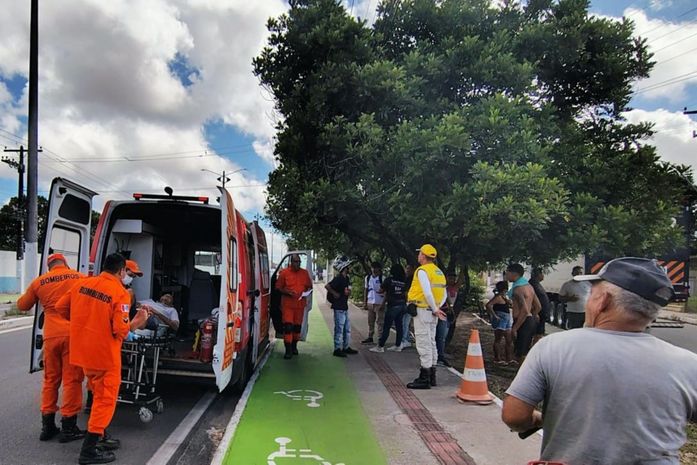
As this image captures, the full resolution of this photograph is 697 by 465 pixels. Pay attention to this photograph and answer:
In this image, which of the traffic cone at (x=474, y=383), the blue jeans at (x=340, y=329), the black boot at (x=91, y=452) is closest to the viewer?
the black boot at (x=91, y=452)

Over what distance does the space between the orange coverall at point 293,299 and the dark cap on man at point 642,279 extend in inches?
279

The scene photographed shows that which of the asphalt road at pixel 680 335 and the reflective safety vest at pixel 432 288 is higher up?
the reflective safety vest at pixel 432 288

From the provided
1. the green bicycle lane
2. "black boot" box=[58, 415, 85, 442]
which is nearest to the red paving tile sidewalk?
the green bicycle lane

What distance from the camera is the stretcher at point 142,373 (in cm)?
525

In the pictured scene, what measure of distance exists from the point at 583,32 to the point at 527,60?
39.3 inches

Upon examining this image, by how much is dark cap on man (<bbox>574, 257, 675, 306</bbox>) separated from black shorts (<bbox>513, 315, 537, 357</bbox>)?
705cm

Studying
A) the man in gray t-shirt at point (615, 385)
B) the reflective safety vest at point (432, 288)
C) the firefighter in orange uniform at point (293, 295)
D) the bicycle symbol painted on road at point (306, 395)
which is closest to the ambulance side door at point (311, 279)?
the firefighter in orange uniform at point (293, 295)

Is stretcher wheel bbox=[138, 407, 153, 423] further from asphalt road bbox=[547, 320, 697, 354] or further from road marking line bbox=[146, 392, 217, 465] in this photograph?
asphalt road bbox=[547, 320, 697, 354]

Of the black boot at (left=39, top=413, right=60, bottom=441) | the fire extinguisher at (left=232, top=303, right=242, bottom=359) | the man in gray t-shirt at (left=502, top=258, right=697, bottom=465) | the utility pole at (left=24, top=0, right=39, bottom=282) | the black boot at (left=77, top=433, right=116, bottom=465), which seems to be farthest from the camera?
the utility pole at (left=24, top=0, right=39, bottom=282)

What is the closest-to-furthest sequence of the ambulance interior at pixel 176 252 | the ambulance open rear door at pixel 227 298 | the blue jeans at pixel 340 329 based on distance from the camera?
the ambulance open rear door at pixel 227 298
the ambulance interior at pixel 176 252
the blue jeans at pixel 340 329

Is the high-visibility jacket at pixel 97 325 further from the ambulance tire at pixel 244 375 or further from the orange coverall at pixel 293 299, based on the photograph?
the orange coverall at pixel 293 299

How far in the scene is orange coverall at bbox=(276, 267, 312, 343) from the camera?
8.83m

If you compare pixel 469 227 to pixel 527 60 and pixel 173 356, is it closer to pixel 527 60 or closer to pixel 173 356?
pixel 527 60

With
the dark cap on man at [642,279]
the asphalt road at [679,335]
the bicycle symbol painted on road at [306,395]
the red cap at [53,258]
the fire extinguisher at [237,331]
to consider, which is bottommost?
the asphalt road at [679,335]
